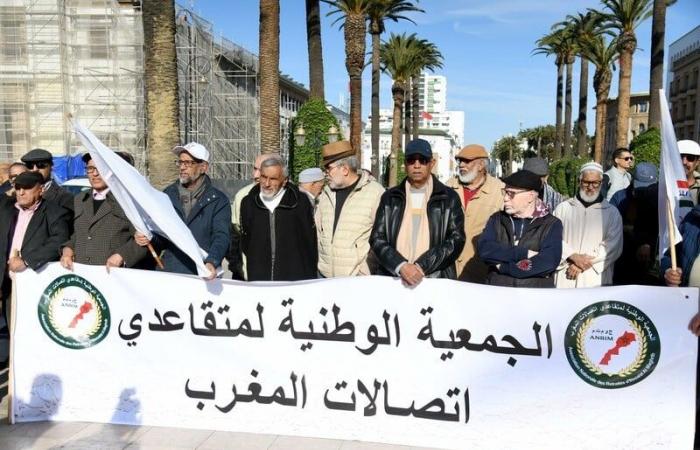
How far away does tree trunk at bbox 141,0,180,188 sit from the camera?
9.14m

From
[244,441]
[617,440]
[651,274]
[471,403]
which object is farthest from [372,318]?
[651,274]

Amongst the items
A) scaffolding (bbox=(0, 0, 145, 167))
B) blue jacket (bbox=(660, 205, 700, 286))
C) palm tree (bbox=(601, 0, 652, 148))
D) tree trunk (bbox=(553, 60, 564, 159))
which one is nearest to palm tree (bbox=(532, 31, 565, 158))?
tree trunk (bbox=(553, 60, 564, 159))

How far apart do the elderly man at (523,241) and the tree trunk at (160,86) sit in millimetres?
6383

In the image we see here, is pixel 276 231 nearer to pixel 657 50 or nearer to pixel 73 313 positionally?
pixel 73 313

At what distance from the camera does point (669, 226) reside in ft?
12.6

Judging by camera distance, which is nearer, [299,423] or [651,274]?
[299,423]

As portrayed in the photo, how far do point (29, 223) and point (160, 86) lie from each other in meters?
5.02

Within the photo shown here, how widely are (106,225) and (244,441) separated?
1.87m

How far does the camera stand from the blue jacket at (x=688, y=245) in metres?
3.92

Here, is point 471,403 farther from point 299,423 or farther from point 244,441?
point 244,441

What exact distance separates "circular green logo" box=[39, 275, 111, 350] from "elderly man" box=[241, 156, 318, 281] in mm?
1105

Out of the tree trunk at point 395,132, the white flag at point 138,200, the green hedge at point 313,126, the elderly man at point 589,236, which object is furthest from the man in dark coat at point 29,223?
the tree trunk at point 395,132

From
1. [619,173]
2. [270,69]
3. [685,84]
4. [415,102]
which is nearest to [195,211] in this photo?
[619,173]

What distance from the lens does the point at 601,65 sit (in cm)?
3747
